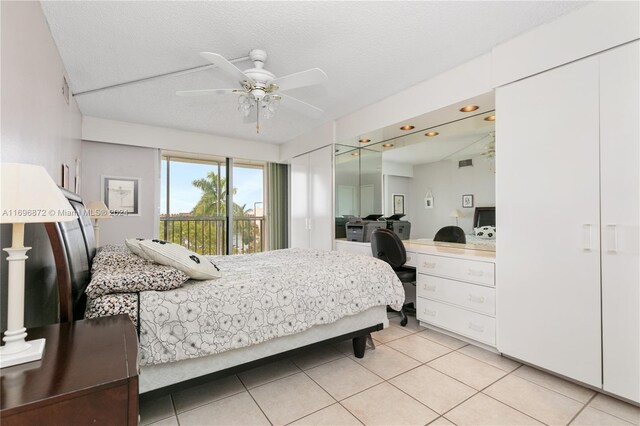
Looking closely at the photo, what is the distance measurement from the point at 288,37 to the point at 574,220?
2.41 metres

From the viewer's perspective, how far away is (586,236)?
1907 millimetres

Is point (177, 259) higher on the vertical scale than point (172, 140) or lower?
lower

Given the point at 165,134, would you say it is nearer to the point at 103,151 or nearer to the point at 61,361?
the point at 103,151

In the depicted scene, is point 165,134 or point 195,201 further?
point 195,201

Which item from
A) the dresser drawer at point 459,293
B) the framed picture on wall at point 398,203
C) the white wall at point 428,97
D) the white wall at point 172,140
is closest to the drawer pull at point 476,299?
the dresser drawer at point 459,293

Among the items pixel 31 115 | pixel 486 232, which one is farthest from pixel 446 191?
pixel 31 115

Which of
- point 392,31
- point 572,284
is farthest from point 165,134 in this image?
point 572,284

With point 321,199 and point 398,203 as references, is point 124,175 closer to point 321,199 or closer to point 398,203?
point 321,199

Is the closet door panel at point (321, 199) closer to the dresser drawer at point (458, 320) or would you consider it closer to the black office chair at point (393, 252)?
the black office chair at point (393, 252)

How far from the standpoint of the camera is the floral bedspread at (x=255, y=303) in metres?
1.48

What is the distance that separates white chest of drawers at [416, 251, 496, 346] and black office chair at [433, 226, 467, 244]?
0.53m

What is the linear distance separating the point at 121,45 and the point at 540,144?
3319 millimetres

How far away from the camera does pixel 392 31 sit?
86.4 inches

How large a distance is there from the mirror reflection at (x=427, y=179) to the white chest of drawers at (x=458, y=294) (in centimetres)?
51
